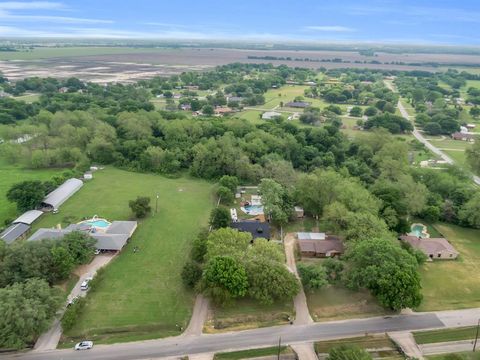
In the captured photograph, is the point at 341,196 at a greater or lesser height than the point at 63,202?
greater

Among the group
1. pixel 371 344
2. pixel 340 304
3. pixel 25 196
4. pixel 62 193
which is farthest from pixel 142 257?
pixel 371 344

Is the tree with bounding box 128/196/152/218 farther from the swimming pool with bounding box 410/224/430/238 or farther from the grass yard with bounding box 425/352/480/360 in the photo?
the grass yard with bounding box 425/352/480/360

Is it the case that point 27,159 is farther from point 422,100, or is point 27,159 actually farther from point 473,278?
point 422,100

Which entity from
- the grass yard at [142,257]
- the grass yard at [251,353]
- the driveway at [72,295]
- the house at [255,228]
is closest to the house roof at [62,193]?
the grass yard at [142,257]

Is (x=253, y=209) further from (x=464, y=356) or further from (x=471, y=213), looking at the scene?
(x=464, y=356)

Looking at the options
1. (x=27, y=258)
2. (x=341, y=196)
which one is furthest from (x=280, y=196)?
(x=27, y=258)

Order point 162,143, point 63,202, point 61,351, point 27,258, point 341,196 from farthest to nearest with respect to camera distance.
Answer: point 162,143, point 63,202, point 341,196, point 27,258, point 61,351

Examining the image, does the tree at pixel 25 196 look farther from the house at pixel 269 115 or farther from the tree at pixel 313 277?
the house at pixel 269 115
